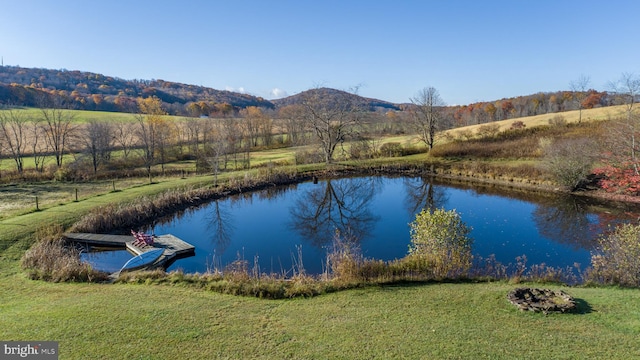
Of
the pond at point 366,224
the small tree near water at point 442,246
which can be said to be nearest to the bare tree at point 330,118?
the pond at point 366,224

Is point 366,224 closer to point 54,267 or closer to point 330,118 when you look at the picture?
point 54,267

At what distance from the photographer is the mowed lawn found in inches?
267

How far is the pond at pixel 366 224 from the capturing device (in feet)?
52.2

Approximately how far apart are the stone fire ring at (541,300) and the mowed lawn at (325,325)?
0.77ft

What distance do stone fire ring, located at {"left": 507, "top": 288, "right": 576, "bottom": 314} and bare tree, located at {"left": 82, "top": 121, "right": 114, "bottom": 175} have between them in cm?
4129

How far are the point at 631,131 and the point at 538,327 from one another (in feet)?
74.3

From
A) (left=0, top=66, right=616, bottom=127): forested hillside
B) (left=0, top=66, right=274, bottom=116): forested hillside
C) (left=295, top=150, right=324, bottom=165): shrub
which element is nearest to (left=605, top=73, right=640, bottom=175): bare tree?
(left=295, top=150, right=324, bottom=165): shrub

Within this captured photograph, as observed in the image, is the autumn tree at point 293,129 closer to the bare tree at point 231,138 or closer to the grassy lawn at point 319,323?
the bare tree at point 231,138

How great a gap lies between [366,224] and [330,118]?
2201 centimetres

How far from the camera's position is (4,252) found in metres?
13.7

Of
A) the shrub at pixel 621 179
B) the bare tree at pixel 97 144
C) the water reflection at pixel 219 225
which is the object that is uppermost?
the bare tree at pixel 97 144

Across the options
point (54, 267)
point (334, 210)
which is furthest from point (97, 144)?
point (54, 267)

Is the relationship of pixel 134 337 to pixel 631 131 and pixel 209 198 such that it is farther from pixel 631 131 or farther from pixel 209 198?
pixel 631 131

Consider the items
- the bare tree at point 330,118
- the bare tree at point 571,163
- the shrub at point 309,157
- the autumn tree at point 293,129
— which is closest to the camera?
the bare tree at point 571,163
